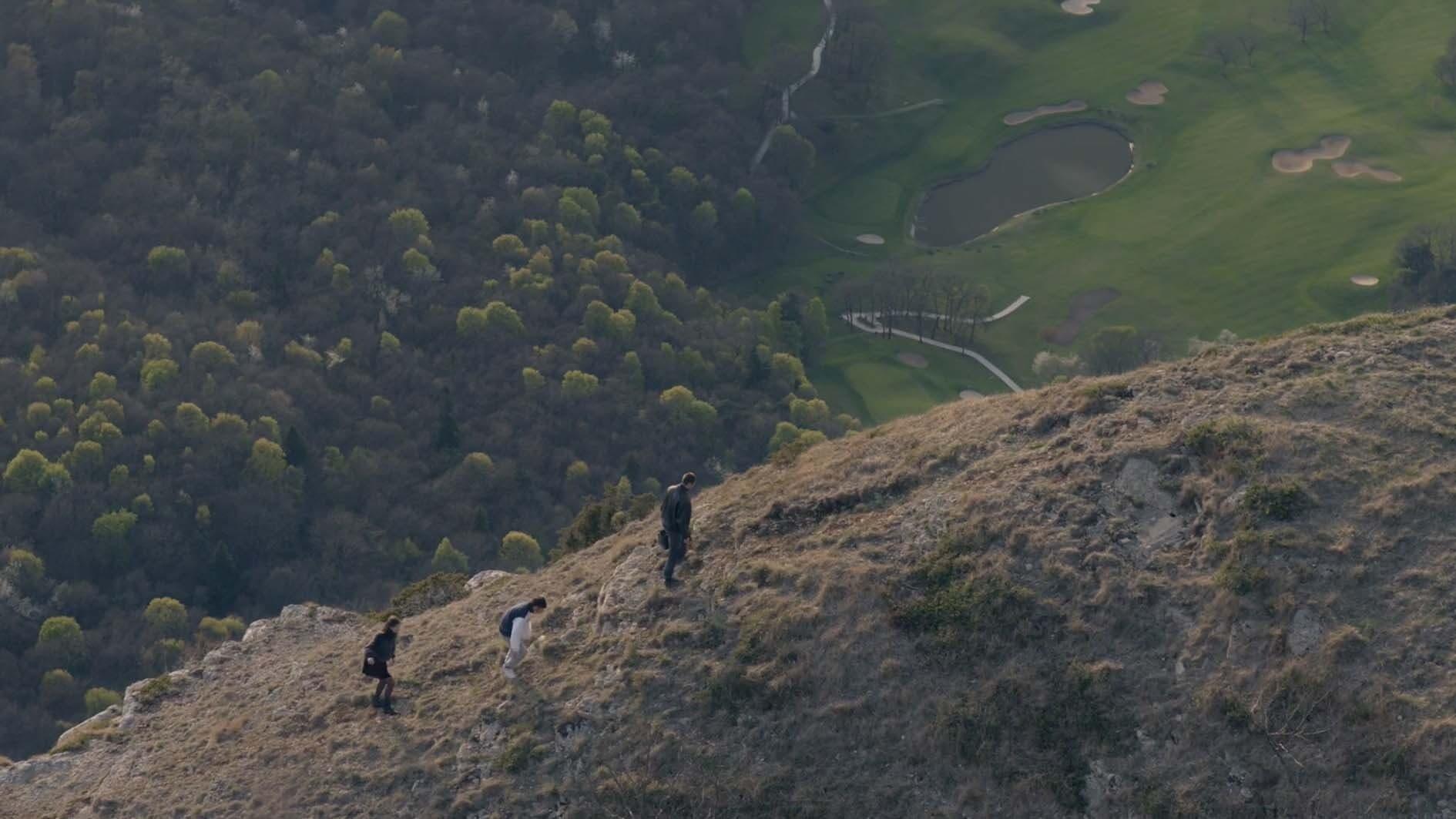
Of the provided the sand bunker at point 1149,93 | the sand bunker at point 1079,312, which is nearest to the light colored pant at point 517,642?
the sand bunker at point 1079,312

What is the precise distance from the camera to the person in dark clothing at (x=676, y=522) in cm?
3441

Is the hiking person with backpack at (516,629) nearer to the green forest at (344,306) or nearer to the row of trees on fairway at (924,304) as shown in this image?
the green forest at (344,306)

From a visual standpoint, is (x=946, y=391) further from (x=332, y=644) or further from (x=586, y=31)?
(x=332, y=644)

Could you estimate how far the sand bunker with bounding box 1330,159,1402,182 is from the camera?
110 meters

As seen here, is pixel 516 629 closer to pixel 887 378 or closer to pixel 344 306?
pixel 344 306

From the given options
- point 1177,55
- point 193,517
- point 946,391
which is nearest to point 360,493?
point 193,517

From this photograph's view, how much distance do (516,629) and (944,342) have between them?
73673 mm

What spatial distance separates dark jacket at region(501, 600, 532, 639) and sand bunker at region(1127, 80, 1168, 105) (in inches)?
3922

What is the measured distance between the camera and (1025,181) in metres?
121

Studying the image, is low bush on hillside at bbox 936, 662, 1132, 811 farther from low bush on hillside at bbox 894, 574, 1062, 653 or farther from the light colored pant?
the light colored pant

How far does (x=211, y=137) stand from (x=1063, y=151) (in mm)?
61631

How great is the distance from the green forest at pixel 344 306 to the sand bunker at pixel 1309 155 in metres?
34.5

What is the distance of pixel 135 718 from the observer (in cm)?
3934

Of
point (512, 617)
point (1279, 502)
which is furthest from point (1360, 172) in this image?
point (512, 617)
